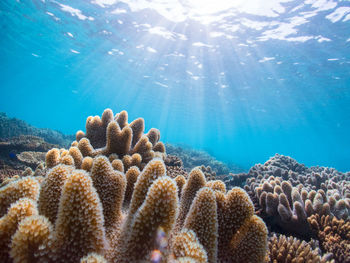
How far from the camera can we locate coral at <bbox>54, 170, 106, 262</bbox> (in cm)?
106

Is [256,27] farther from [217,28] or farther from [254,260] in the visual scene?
[254,260]

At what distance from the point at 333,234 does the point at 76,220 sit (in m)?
4.31

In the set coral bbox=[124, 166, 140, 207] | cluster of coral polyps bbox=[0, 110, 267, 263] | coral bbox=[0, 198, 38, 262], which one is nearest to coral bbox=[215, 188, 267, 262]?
cluster of coral polyps bbox=[0, 110, 267, 263]

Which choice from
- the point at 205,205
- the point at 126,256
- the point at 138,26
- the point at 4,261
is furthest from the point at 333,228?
the point at 138,26

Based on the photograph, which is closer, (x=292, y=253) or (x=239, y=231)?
(x=239, y=231)

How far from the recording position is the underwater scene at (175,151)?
1.11 meters

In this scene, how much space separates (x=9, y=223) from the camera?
1032 mm

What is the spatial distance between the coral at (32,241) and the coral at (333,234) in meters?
4.10

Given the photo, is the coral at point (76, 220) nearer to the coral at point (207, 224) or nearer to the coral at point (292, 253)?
the coral at point (207, 224)

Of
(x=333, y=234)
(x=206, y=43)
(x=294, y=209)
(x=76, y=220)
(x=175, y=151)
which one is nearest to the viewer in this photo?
(x=76, y=220)

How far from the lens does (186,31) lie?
65.4 ft

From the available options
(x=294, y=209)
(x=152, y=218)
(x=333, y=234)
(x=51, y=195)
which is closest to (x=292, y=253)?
(x=294, y=209)

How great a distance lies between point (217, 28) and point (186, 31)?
3341 millimetres

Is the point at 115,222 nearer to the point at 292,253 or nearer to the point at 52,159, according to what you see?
the point at 52,159
